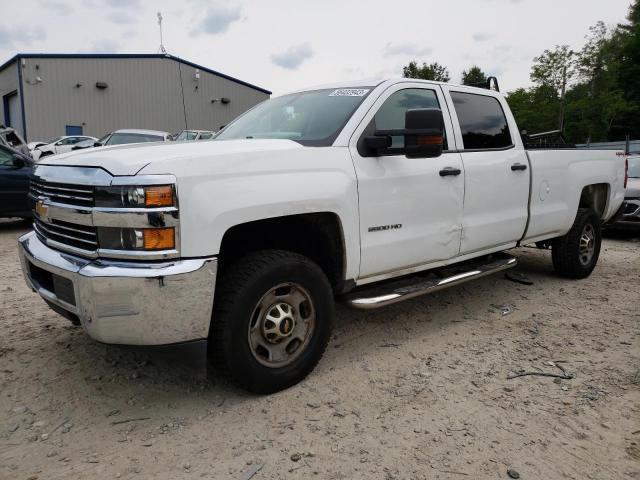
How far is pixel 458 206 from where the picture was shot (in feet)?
12.5

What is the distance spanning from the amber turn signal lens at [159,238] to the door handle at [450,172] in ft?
6.75

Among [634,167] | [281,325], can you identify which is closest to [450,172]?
[281,325]

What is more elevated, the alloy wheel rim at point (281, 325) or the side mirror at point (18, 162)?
the side mirror at point (18, 162)

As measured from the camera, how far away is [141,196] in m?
2.36

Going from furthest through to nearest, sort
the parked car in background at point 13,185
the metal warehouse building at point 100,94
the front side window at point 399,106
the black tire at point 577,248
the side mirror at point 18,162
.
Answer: the metal warehouse building at point 100,94
the side mirror at point 18,162
the parked car in background at point 13,185
the black tire at point 577,248
the front side window at point 399,106

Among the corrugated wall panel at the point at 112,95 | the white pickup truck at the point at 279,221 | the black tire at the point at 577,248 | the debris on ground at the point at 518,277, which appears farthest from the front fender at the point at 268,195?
the corrugated wall panel at the point at 112,95

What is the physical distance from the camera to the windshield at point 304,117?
3277 mm

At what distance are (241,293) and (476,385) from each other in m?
1.56

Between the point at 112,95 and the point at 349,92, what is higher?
the point at 112,95

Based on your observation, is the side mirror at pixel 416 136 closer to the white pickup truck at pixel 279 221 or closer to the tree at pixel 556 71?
the white pickup truck at pixel 279 221

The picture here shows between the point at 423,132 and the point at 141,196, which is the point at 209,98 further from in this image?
the point at 141,196

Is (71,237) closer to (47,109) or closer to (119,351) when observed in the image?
(119,351)

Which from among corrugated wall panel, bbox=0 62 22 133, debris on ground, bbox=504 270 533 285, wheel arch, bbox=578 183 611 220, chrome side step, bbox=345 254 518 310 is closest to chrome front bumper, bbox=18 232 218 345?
chrome side step, bbox=345 254 518 310

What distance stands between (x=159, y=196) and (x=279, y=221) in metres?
0.81
